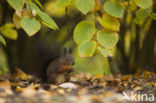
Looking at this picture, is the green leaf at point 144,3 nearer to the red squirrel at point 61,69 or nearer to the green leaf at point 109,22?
the green leaf at point 109,22

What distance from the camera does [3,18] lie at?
12.9 feet

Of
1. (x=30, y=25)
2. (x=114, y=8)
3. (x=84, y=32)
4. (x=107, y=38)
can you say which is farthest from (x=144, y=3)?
(x=30, y=25)

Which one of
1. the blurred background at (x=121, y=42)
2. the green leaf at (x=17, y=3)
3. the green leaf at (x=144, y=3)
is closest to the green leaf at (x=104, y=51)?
the green leaf at (x=144, y=3)

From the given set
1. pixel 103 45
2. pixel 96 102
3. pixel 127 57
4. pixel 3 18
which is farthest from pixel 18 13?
pixel 127 57

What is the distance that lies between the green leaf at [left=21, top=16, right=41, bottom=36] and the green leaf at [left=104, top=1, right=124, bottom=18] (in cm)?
47

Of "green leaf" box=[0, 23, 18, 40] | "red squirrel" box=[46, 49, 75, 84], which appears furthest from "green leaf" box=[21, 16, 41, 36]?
"red squirrel" box=[46, 49, 75, 84]

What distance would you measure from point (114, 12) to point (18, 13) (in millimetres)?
633

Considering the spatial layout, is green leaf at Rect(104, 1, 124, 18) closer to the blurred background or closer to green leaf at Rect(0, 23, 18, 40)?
green leaf at Rect(0, 23, 18, 40)

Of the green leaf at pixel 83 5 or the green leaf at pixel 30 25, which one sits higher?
the green leaf at pixel 83 5

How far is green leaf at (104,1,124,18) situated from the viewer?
79.5 inches

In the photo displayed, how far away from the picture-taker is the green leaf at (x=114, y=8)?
2.02 m

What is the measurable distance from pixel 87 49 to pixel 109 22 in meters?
0.30

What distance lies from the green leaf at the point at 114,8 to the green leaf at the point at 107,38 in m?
0.13

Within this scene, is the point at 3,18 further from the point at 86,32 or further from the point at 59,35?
the point at 86,32
